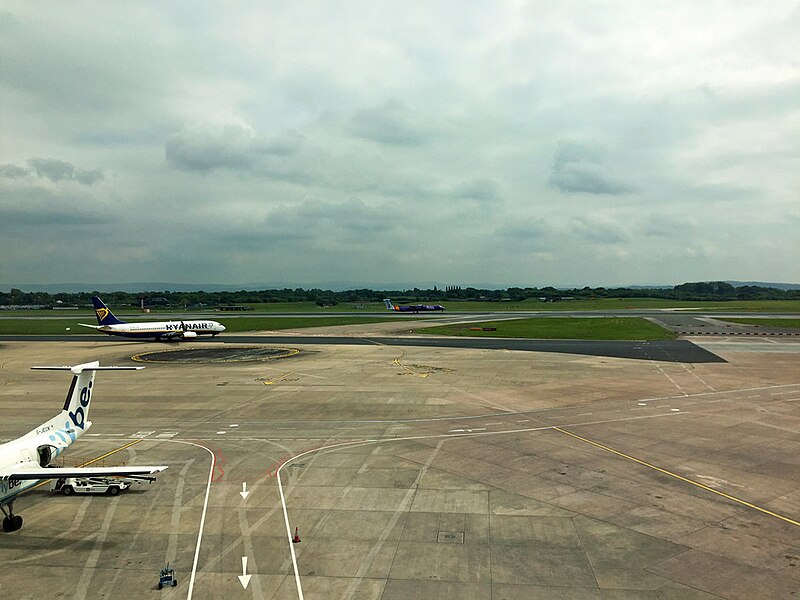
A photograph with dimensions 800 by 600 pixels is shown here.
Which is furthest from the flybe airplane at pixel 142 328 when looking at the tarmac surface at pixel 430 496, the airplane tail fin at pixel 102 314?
the tarmac surface at pixel 430 496

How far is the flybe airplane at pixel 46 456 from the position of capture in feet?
68.3

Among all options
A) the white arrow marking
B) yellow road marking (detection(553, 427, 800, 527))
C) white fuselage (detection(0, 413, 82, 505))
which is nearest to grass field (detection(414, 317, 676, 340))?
yellow road marking (detection(553, 427, 800, 527))

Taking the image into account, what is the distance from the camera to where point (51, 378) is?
59.3 meters

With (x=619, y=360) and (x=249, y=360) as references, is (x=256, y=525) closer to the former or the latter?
(x=249, y=360)

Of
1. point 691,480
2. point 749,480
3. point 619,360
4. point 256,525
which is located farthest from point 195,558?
point 619,360

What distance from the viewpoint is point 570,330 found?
356 feet

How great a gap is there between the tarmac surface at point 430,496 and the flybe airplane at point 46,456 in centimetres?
175

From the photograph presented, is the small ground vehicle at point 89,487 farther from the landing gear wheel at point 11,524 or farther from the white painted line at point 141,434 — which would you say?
the white painted line at point 141,434

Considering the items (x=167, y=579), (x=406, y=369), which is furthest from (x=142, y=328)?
(x=167, y=579)

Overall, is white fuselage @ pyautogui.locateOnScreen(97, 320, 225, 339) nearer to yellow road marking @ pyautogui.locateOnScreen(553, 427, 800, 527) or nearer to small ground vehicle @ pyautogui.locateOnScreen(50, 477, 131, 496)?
small ground vehicle @ pyautogui.locateOnScreen(50, 477, 131, 496)

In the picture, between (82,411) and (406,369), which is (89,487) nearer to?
(82,411)

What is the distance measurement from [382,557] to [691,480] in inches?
662

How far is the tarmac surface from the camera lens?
17.9 m

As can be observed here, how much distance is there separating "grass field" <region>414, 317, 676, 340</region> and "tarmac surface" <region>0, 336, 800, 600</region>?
150 feet
